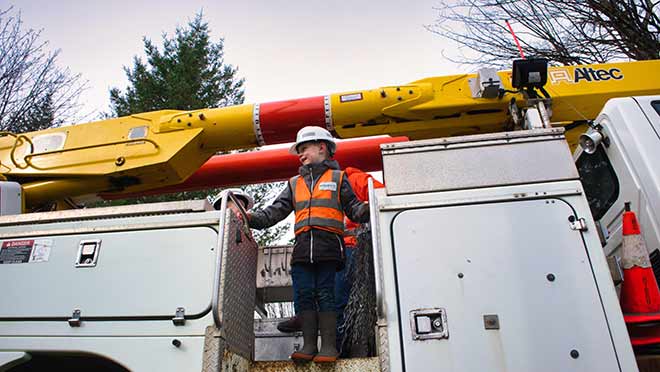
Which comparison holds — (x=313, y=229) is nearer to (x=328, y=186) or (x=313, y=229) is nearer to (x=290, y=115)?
(x=328, y=186)

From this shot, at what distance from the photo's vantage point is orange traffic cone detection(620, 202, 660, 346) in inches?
96.7

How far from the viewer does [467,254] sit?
102 inches

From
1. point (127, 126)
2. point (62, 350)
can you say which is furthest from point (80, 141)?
point (62, 350)

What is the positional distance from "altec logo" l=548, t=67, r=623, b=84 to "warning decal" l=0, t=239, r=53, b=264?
3.91m

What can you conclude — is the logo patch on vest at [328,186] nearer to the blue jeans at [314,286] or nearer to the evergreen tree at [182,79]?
the blue jeans at [314,286]

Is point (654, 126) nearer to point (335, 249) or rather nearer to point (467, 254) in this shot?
point (467, 254)

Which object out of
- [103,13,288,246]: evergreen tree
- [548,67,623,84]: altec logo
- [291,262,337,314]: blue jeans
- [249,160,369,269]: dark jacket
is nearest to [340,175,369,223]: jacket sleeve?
[249,160,369,269]: dark jacket

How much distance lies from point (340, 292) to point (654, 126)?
7.54 ft

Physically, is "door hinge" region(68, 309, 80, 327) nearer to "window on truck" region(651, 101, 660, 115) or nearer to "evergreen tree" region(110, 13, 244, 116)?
"window on truck" region(651, 101, 660, 115)

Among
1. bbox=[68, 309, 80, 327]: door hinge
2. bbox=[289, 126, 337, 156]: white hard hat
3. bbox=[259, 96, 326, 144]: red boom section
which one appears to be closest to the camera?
bbox=[68, 309, 80, 327]: door hinge

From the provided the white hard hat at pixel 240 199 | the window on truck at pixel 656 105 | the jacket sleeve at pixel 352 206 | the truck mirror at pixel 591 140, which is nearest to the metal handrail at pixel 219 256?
the white hard hat at pixel 240 199

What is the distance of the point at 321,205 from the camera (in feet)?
10.8

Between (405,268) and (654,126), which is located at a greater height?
(654,126)

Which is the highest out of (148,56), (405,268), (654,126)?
(148,56)
